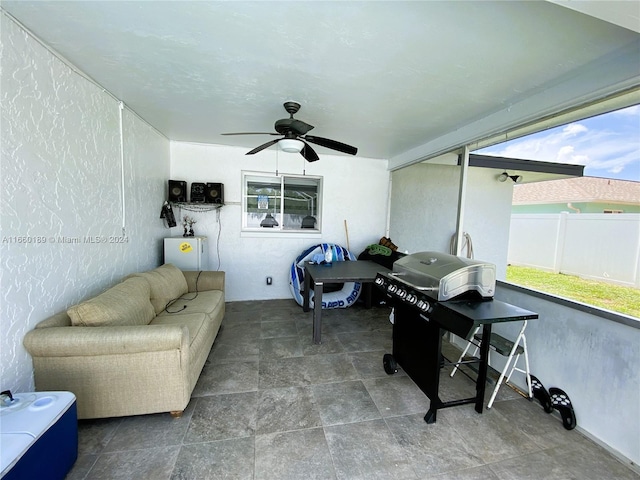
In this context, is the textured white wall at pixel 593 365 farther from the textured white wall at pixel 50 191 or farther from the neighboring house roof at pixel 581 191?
the textured white wall at pixel 50 191

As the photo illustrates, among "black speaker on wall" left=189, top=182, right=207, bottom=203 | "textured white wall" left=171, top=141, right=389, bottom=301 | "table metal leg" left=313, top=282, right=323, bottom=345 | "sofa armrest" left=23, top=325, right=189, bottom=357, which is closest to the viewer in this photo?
"sofa armrest" left=23, top=325, right=189, bottom=357

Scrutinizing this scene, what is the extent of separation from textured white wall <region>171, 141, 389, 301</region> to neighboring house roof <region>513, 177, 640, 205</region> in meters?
2.16

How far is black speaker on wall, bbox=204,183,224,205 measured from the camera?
12.8ft

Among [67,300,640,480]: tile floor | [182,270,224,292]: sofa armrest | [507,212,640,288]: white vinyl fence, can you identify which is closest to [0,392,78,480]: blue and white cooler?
[67,300,640,480]: tile floor

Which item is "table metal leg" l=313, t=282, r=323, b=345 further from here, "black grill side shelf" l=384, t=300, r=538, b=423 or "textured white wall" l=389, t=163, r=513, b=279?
"textured white wall" l=389, t=163, r=513, b=279

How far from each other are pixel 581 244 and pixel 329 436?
9.60ft

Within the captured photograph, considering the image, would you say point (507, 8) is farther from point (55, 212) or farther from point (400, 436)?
point (55, 212)

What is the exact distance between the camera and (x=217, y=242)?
4207mm

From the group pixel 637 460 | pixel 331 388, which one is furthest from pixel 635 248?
pixel 331 388

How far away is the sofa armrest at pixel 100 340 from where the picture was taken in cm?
161

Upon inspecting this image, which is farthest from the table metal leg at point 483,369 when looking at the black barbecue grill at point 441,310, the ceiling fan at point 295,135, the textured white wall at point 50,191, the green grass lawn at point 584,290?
the textured white wall at point 50,191

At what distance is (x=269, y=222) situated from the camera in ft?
14.5

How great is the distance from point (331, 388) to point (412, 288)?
1121mm

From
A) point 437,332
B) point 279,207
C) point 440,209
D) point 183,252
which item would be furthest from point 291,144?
point 440,209
